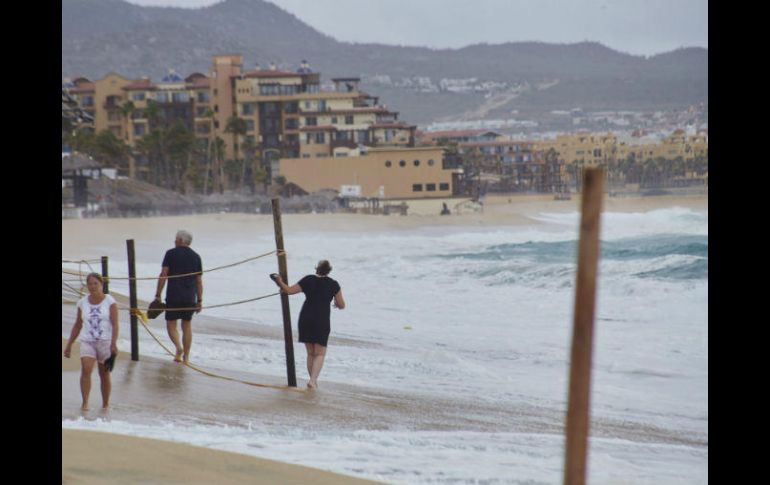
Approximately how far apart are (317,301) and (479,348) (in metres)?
3.67

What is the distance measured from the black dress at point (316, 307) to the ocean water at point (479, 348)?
2.36ft

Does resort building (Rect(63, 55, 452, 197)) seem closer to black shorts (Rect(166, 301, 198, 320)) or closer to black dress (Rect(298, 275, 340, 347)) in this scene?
black shorts (Rect(166, 301, 198, 320))

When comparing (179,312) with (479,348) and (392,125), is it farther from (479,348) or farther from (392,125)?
(392,125)

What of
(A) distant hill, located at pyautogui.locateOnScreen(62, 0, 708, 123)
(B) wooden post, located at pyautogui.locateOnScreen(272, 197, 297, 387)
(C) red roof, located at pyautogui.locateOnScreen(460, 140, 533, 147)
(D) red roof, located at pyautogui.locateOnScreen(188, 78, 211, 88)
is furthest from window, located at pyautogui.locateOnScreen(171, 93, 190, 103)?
(B) wooden post, located at pyautogui.locateOnScreen(272, 197, 297, 387)

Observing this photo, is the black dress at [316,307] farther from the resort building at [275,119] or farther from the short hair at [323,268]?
the resort building at [275,119]

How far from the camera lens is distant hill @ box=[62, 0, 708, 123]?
2419cm

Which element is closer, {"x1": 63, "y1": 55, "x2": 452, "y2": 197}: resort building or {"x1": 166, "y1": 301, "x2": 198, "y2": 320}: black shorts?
{"x1": 166, "y1": 301, "x2": 198, "y2": 320}: black shorts

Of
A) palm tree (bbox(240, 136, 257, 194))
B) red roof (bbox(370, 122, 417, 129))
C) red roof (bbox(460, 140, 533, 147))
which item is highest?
red roof (bbox(370, 122, 417, 129))

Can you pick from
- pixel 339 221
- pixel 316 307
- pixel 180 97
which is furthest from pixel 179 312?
pixel 180 97

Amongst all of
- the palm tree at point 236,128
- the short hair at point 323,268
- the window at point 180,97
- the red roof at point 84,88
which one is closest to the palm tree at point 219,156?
the palm tree at point 236,128

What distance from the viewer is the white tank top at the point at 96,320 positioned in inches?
197

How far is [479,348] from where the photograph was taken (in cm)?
941

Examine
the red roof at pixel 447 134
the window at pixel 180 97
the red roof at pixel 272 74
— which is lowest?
the red roof at pixel 447 134
